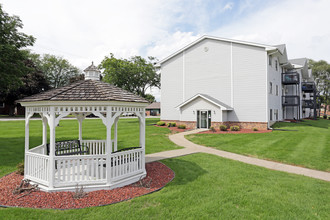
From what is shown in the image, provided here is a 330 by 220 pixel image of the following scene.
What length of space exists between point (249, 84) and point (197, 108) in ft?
22.3

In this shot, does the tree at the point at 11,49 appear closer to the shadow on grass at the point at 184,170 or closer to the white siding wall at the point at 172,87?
the shadow on grass at the point at 184,170

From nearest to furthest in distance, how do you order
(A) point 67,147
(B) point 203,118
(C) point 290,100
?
1. (A) point 67,147
2. (B) point 203,118
3. (C) point 290,100

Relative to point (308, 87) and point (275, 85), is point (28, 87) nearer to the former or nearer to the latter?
point (275, 85)

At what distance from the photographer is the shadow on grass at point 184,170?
24.3ft

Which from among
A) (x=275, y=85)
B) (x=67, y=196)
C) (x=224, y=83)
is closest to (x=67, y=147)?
(x=67, y=196)

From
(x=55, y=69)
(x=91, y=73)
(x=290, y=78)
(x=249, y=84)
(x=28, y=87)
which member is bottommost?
(x=91, y=73)

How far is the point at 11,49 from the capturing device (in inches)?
470

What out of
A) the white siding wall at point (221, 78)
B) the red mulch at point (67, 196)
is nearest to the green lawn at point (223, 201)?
the red mulch at point (67, 196)

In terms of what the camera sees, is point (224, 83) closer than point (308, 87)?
Yes

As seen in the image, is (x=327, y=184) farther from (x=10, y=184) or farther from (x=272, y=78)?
(x=272, y=78)

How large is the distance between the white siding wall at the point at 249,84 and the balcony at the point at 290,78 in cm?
1033

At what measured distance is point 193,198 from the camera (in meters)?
5.93

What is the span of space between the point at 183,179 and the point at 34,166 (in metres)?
5.58

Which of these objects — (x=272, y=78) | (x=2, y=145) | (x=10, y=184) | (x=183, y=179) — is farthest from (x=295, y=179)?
(x=272, y=78)
